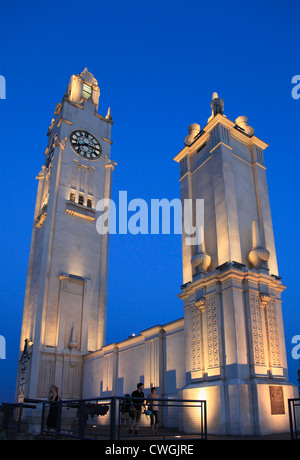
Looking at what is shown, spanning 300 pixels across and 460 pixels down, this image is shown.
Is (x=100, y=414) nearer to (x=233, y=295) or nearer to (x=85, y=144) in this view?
(x=233, y=295)

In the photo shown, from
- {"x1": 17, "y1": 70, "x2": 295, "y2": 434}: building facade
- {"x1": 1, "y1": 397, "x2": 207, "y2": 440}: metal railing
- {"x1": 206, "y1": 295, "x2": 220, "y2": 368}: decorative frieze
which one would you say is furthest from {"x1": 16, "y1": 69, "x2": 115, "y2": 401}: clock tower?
{"x1": 206, "y1": 295, "x2": 220, "y2": 368}: decorative frieze

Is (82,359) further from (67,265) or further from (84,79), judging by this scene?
(84,79)

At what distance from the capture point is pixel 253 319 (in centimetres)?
1642

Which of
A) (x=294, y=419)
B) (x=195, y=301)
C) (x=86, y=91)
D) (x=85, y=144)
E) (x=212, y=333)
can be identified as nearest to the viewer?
(x=294, y=419)

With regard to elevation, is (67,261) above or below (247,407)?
above

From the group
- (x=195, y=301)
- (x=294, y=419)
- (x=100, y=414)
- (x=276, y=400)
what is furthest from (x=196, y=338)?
(x=294, y=419)

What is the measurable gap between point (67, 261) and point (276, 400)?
23.1 m

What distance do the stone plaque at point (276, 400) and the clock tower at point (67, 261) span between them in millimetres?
19432

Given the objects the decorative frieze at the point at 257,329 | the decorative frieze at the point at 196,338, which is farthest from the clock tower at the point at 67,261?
the decorative frieze at the point at 257,329

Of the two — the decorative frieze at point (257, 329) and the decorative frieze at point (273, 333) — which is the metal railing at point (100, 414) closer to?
the decorative frieze at point (257, 329)

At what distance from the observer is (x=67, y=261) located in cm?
3453

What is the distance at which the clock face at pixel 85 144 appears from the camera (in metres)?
39.6

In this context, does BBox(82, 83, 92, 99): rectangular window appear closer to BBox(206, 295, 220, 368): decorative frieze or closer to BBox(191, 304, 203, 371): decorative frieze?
BBox(191, 304, 203, 371): decorative frieze
